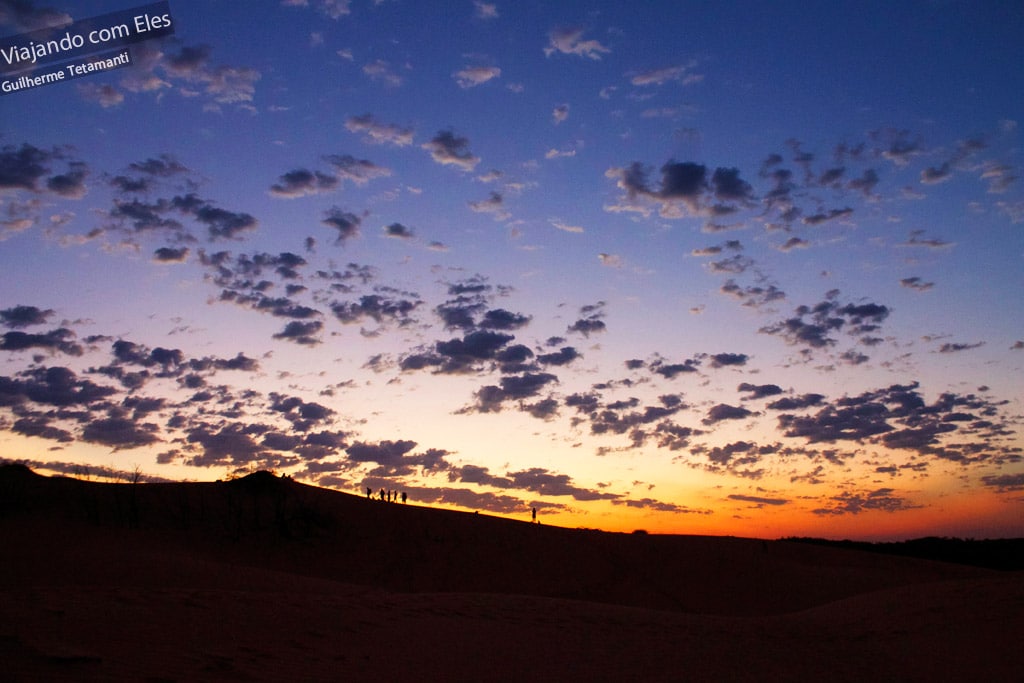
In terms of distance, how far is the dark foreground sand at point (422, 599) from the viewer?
843 cm

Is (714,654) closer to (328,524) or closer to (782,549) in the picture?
(328,524)

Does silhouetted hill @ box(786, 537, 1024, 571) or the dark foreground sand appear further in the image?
silhouetted hill @ box(786, 537, 1024, 571)

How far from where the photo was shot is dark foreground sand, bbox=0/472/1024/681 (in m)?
8.43

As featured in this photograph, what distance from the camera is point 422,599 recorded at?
1415 cm

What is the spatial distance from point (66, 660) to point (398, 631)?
17.1 feet

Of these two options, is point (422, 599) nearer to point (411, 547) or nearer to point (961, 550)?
point (411, 547)

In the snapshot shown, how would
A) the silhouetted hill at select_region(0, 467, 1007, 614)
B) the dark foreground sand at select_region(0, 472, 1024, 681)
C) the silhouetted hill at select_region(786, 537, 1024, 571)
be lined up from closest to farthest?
1. the dark foreground sand at select_region(0, 472, 1024, 681)
2. the silhouetted hill at select_region(0, 467, 1007, 614)
3. the silhouetted hill at select_region(786, 537, 1024, 571)

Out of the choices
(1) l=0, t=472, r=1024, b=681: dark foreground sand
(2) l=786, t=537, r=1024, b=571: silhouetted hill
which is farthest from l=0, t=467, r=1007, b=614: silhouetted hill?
(2) l=786, t=537, r=1024, b=571: silhouetted hill

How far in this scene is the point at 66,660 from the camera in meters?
6.58

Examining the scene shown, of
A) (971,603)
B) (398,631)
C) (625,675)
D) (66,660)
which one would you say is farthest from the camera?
(971,603)

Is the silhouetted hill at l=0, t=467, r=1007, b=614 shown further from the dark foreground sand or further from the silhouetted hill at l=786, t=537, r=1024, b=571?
the silhouetted hill at l=786, t=537, r=1024, b=571

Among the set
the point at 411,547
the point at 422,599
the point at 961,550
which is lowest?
the point at 961,550

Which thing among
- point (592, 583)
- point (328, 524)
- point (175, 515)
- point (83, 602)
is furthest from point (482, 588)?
point (83, 602)

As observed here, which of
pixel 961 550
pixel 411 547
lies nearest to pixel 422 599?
pixel 411 547
